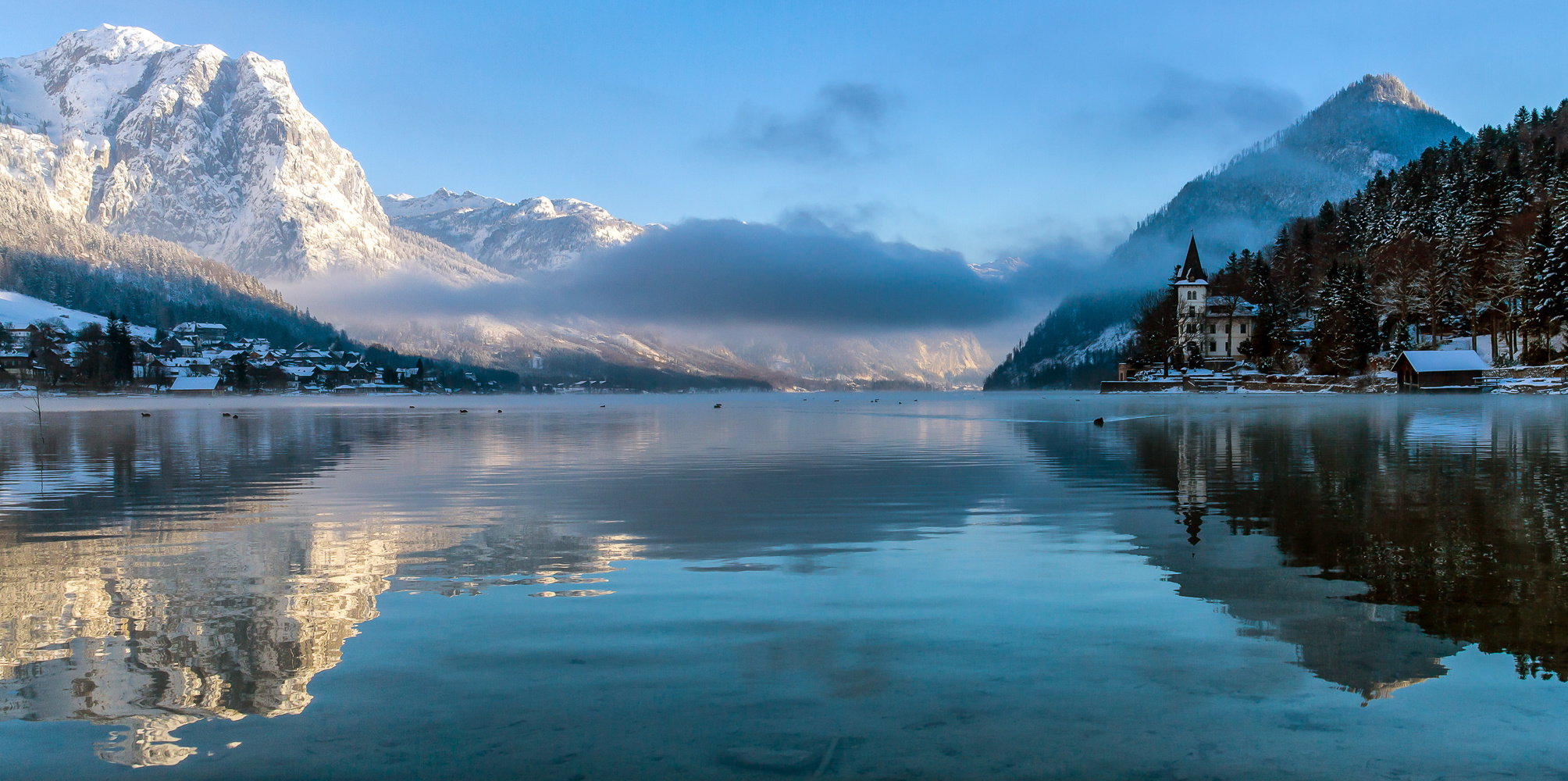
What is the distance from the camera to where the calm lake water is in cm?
643

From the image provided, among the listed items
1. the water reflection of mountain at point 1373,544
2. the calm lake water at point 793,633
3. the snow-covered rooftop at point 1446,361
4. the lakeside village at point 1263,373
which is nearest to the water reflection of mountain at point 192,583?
the calm lake water at point 793,633

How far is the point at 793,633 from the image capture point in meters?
9.58

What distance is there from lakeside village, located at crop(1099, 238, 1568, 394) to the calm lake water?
102 m

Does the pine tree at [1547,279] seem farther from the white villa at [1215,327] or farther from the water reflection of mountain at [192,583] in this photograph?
the water reflection of mountain at [192,583]

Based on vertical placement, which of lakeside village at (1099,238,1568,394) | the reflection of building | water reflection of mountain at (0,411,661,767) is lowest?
the reflection of building

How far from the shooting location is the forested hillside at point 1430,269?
334 feet

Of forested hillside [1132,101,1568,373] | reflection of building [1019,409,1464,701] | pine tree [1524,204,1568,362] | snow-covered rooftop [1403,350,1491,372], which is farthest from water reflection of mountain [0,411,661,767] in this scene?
snow-covered rooftop [1403,350,1491,372]

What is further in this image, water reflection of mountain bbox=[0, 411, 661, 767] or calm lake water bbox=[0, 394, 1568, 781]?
water reflection of mountain bbox=[0, 411, 661, 767]

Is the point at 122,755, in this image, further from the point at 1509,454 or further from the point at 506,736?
the point at 1509,454

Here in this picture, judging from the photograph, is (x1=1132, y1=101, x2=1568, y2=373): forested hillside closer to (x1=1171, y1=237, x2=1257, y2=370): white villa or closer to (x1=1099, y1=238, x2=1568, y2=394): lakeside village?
(x1=1099, y1=238, x2=1568, y2=394): lakeside village

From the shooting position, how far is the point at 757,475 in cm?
2847

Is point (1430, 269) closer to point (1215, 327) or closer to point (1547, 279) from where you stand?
point (1547, 279)

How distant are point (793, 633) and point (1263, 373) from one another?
169 metres

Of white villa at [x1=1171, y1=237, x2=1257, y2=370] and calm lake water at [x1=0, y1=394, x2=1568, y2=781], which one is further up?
white villa at [x1=1171, y1=237, x2=1257, y2=370]
